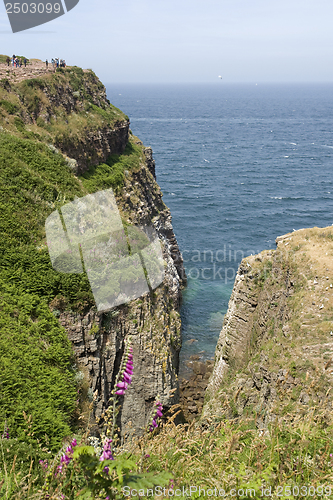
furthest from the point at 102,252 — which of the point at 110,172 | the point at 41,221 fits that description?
the point at 110,172

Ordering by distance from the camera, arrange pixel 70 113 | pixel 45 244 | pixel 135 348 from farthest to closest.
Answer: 1. pixel 70 113
2. pixel 135 348
3. pixel 45 244

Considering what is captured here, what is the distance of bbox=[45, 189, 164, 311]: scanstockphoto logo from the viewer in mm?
24766

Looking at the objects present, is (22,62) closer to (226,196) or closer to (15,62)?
(15,62)

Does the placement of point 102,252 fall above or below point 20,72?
below

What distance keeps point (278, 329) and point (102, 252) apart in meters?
12.9

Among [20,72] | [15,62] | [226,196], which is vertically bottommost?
[226,196]

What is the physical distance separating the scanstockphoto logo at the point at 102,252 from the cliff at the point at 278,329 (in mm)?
7478

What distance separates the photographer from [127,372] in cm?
771

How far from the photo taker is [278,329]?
72.1ft

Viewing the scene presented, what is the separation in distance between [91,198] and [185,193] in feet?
179

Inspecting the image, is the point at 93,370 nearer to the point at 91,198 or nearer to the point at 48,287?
the point at 48,287

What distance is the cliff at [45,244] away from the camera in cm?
2253

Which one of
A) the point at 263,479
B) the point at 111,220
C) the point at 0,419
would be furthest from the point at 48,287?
the point at 263,479

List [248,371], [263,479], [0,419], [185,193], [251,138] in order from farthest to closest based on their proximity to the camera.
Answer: [251,138] → [185,193] → [248,371] → [0,419] → [263,479]
